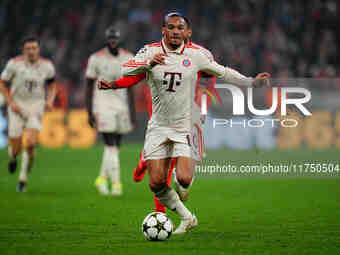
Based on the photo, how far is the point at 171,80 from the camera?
736 centimetres

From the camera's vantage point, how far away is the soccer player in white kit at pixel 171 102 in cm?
734

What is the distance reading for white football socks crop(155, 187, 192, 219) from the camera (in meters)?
7.52

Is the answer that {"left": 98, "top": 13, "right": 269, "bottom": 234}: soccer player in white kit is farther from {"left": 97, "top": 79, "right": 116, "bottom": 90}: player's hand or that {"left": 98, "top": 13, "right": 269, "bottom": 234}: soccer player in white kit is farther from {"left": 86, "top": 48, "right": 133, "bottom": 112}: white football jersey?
{"left": 86, "top": 48, "right": 133, "bottom": 112}: white football jersey

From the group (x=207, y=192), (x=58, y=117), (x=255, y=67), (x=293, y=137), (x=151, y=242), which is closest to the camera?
(x=151, y=242)

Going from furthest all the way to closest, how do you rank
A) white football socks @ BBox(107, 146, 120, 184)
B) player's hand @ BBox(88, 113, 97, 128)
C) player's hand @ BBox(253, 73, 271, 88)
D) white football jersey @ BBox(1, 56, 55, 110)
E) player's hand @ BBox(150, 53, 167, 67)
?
white football jersey @ BBox(1, 56, 55, 110), player's hand @ BBox(88, 113, 97, 128), white football socks @ BBox(107, 146, 120, 184), player's hand @ BBox(253, 73, 271, 88), player's hand @ BBox(150, 53, 167, 67)

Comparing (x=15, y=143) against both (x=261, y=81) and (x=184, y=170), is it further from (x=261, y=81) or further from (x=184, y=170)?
(x=261, y=81)

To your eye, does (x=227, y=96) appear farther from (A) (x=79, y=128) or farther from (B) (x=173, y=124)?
(A) (x=79, y=128)

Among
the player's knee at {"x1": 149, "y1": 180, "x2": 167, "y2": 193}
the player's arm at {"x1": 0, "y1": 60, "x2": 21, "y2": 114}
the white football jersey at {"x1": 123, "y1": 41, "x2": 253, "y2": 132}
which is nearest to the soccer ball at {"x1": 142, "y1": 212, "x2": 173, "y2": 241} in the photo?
the player's knee at {"x1": 149, "y1": 180, "x2": 167, "y2": 193}

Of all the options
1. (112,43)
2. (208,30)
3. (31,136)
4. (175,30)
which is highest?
(208,30)

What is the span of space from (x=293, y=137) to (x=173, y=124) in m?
6.77

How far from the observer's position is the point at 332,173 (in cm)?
918

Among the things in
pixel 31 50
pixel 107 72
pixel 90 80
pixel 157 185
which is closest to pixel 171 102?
pixel 157 185

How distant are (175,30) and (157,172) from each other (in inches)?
55.5

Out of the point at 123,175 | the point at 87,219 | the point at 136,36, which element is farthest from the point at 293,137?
the point at 136,36
